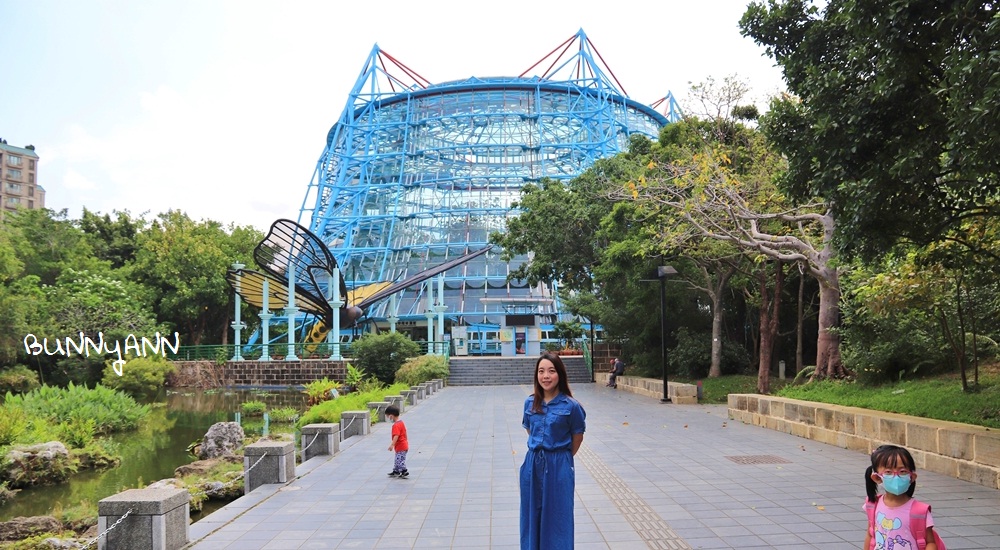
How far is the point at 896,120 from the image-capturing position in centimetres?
781

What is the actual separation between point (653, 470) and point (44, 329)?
3440 centimetres

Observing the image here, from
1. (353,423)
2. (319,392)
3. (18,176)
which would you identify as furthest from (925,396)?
(18,176)

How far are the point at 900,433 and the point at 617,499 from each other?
4.64 meters

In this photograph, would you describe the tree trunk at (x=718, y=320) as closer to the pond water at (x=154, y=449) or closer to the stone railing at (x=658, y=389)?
the stone railing at (x=658, y=389)

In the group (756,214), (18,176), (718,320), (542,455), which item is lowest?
(542,455)

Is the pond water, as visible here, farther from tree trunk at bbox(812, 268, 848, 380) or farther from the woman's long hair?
tree trunk at bbox(812, 268, 848, 380)

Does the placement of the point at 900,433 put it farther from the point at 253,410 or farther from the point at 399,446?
the point at 253,410

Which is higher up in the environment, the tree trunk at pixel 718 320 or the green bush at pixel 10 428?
the tree trunk at pixel 718 320

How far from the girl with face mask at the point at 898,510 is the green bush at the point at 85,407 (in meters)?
19.8

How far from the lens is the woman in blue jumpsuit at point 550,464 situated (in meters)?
4.80

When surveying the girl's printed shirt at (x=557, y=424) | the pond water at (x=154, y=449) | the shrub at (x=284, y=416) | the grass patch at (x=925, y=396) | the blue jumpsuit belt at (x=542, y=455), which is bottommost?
the pond water at (x=154, y=449)

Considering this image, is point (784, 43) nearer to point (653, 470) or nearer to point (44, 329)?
point (653, 470)

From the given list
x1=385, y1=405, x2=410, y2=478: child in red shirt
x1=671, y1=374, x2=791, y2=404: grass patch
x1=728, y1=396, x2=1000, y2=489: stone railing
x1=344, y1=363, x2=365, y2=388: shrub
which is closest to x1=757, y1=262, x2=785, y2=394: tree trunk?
x1=671, y1=374, x2=791, y2=404: grass patch

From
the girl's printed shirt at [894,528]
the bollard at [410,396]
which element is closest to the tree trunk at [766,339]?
the bollard at [410,396]
